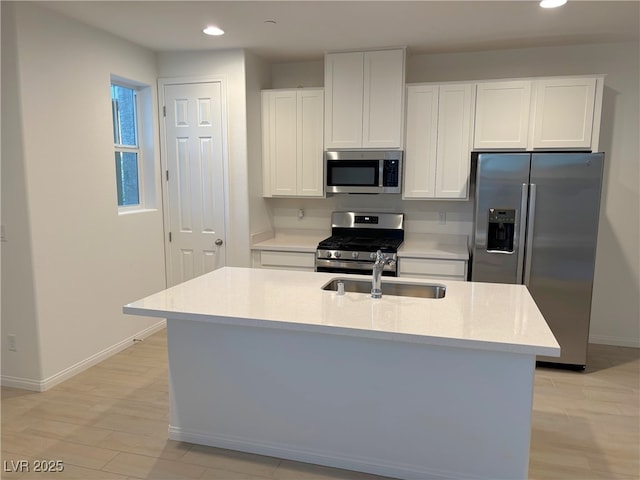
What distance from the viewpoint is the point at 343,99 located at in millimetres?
4043

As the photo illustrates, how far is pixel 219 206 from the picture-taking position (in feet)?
13.8

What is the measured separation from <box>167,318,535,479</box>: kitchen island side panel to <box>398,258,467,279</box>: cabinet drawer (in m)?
1.79

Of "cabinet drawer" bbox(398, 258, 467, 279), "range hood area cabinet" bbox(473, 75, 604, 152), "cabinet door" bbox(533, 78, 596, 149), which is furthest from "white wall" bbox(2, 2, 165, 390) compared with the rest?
"cabinet door" bbox(533, 78, 596, 149)

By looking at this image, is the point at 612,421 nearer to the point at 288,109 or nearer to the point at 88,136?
the point at 288,109

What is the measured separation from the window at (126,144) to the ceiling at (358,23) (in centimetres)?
50

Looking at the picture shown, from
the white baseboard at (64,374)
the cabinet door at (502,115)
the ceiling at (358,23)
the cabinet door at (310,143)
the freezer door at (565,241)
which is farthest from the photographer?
the cabinet door at (310,143)

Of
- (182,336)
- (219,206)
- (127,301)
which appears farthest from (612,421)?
(127,301)

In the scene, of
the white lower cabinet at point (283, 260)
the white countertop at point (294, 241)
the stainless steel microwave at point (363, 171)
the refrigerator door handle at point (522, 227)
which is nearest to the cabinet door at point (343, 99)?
the stainless steel microwave at point (363, 171)

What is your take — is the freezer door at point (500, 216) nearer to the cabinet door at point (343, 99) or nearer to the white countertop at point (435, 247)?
the white countertop at point (435, 247)

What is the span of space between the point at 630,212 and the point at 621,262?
449 mm

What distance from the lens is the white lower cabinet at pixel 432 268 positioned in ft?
12.4

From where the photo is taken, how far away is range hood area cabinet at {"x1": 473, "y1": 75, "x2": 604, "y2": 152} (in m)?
3.59

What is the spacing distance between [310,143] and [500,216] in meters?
1.82

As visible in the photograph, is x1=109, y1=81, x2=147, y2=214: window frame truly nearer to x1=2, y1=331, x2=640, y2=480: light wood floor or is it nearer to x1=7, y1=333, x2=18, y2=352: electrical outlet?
x1=7, y1=333, x2=18, y2=352: electrical outlet
